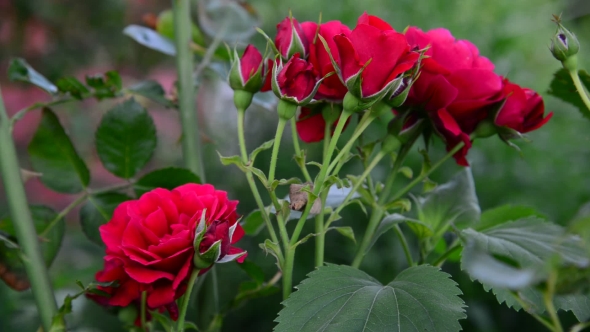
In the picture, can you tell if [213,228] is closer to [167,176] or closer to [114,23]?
[167,176]

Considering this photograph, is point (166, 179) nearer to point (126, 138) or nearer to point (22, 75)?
point (126, 138)

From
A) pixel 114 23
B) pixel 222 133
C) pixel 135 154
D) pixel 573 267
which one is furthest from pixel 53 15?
pixel 573 267

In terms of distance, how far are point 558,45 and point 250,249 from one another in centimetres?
52

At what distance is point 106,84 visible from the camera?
1.55ft

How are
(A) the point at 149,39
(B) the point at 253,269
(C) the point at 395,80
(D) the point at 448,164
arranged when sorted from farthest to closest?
1. (D) the point at 448,164
2. (A) the point at 149,39
3. (B) the point at 253,269
4. (C) the point at 395,80

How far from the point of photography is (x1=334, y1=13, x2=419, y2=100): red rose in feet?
0.94

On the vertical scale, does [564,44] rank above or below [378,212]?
above

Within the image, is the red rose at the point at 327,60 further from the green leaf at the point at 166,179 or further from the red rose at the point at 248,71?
the green leaf at the point at 166,179

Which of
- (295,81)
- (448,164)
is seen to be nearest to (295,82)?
(295,81)

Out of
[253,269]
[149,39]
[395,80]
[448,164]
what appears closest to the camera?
[395,80]

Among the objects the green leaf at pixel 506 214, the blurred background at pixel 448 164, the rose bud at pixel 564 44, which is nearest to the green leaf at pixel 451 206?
the green leaf at pixel 506 214

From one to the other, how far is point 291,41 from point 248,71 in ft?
0.10

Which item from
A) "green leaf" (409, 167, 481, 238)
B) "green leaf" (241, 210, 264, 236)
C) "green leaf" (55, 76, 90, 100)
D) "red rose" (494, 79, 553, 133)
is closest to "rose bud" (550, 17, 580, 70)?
"red rose" (494, 79, 553, 133)

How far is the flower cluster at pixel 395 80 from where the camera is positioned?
290mm
